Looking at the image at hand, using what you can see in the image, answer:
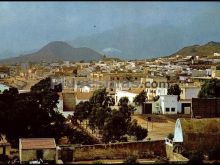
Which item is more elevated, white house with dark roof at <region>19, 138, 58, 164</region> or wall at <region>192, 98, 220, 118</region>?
wall at <region>192, 98, 220, 118</region>

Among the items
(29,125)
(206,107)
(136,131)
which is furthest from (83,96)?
(136,131)

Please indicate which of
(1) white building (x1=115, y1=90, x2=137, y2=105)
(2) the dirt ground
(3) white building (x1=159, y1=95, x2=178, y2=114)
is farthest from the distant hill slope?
(2) the dirt ground

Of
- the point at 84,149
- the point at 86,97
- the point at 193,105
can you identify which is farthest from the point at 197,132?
the point at 86,97

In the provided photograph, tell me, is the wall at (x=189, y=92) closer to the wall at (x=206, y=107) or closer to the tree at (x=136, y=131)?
the wall at (x=206, y=107)

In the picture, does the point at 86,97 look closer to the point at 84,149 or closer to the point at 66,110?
the point at 66,110

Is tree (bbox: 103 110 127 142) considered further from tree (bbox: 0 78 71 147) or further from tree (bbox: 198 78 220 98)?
tree (bbox: 198 78 220 98)

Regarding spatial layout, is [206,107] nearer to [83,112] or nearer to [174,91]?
[83,112]
